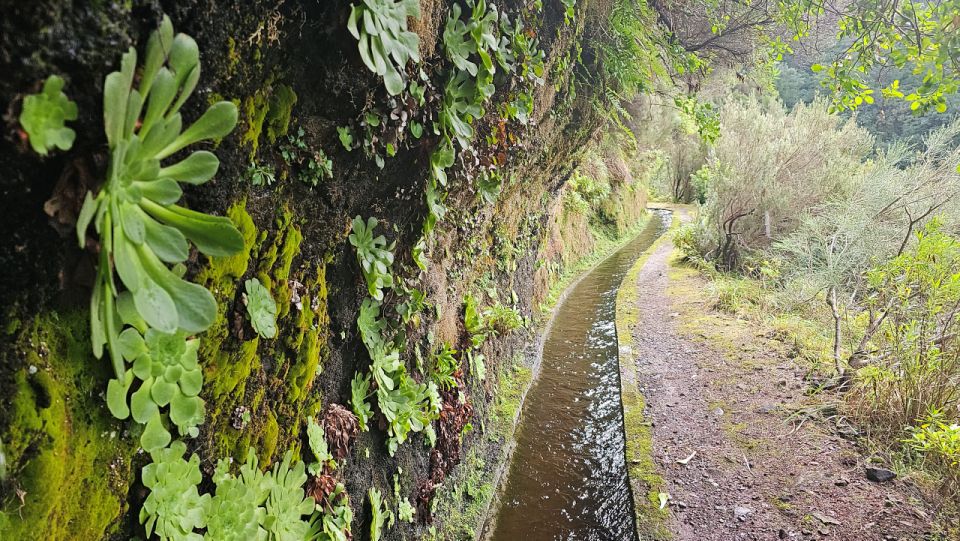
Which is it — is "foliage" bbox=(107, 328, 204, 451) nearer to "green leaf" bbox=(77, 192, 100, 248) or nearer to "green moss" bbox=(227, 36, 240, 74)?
"green leaf" bbox=(77, 192, 100, 248)

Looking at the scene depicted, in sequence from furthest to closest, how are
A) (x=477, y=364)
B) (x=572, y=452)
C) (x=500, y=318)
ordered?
(x=500, y=318) < (x=572, y=452) < (x=477, y=364)

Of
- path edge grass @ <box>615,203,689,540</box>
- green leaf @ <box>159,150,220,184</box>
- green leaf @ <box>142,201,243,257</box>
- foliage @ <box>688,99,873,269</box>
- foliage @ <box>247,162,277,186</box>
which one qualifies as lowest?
path edge grass @ <box>615,203,689,540</box>

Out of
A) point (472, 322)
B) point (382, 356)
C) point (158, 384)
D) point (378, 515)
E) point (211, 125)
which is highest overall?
point (211, 125)

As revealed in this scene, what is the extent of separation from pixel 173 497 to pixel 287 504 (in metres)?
0.54

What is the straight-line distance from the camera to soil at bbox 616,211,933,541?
3482mm

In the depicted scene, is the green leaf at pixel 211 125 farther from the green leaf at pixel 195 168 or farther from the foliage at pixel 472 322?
the foliage at pixel 472 322

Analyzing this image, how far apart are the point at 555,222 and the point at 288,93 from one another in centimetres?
851

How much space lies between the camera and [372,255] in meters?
2.46

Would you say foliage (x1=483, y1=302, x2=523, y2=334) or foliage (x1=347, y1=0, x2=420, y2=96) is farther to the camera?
foliage (x1=483, y1=302, x2=523, y2=334)

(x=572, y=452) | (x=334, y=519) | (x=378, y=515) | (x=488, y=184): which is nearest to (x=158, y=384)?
(x=334, y=519)

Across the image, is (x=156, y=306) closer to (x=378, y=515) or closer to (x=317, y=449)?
(x=317, y=449)

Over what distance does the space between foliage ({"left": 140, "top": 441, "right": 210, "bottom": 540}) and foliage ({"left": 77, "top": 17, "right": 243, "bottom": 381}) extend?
1.52 feet

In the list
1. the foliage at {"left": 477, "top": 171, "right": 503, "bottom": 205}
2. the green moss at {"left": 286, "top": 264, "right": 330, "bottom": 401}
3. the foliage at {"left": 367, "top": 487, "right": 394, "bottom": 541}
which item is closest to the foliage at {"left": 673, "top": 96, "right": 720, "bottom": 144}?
the foliage at {"left": 477, "top": 171, "right": 503, "bottom": 205}

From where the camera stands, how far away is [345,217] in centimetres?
229
